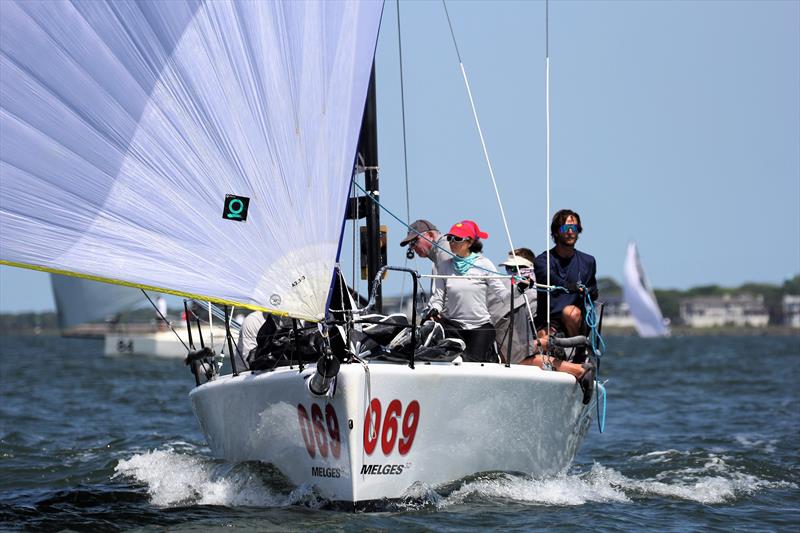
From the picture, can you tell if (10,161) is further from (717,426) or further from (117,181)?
(717,426)

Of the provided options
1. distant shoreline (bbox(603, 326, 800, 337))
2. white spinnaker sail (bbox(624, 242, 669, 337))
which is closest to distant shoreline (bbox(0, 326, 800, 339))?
distant shoreline (bbox(603, 326, 800, 337))

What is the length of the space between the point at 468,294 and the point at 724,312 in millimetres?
142860

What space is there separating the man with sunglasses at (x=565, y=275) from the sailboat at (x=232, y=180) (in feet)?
4.43

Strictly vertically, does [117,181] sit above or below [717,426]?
above

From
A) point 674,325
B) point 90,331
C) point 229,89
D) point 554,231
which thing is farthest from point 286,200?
point 674,325

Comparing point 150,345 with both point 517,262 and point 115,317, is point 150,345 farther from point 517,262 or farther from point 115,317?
point 517,262

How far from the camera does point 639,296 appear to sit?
245 feet

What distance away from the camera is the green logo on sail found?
22.3 feet

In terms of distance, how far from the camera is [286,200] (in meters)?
6.91

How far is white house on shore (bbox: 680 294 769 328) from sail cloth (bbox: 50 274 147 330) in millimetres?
115687

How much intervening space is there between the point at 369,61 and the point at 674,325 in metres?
145

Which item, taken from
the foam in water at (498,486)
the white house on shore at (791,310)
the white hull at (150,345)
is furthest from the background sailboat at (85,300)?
the white house on shore at (791,310)

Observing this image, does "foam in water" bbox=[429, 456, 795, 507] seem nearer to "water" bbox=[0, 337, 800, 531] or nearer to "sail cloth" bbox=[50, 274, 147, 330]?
"water" bbox=[0, 337, 800, 531]

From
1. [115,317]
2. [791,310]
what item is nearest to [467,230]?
[115,317]
